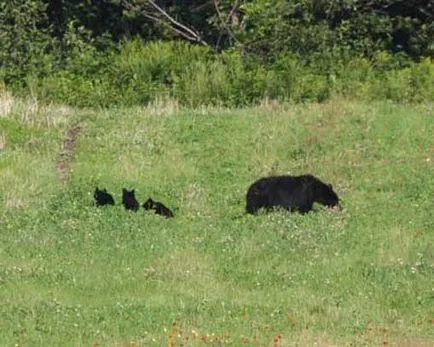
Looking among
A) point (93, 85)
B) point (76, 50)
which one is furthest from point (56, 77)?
point (76, 50)

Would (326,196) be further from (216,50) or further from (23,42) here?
(23,42)

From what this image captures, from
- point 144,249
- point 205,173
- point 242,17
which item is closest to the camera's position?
point 144,249

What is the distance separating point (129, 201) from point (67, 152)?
3.89m

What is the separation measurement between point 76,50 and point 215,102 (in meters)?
6.21

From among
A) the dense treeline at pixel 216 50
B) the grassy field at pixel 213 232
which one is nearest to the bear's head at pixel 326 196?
the grassy field at pixel 213 232

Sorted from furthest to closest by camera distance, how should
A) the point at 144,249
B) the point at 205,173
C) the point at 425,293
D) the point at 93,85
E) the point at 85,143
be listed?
1. the point at 93,85
2. the point at 85,143
3. the point at 205,173
4. the point at 144,249
5. the point at 425,293

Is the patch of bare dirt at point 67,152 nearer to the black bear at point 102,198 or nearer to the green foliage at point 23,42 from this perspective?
the black bear at point 102,198

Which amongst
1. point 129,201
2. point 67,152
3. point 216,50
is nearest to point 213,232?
point 129,201

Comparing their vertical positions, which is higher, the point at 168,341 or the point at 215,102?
the point at 168,341

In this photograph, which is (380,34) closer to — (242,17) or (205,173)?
(242,17)

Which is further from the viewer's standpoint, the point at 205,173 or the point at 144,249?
the point at 205,173

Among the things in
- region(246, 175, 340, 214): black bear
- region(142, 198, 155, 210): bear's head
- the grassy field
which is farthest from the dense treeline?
region(142, 198, 155, 210): bear's head

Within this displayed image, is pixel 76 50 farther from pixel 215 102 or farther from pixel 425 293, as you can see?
pixel 425 293

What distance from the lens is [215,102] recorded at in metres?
22.8
